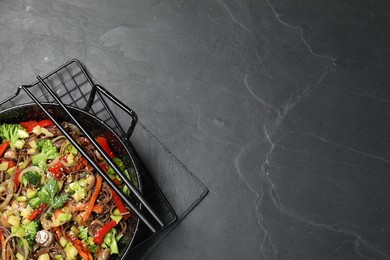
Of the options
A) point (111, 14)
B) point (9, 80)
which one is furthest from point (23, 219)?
point (111, 14)

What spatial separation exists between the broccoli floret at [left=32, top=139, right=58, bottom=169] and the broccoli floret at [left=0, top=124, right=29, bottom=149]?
92 mm

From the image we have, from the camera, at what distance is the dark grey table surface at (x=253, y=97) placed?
2.80 metres

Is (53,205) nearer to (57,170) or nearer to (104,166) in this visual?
(57,170)

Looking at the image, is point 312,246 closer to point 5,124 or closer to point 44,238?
point 44,238

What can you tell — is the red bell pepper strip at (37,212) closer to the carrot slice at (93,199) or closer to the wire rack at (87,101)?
the carrot slice at (93,199)

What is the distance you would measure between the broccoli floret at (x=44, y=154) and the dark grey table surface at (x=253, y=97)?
0.69 metres

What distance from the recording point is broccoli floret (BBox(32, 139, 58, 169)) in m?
2.39

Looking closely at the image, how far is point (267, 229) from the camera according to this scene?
2.80 metres

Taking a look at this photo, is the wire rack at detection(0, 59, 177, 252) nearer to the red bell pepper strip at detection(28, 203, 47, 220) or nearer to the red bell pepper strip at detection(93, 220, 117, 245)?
the red bell pepper strip at detection(93, 220, 117, 245)

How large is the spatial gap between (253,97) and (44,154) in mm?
1336

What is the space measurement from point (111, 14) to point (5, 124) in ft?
3.64

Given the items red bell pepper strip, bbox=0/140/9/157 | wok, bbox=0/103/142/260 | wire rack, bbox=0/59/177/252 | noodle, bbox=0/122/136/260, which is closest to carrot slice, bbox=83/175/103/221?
noodle, bbox=0/122/136/260

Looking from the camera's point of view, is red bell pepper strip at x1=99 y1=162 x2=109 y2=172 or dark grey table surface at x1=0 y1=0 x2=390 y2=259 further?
dark grey table surface at x1=0 y1=0 x2=390 y2=259

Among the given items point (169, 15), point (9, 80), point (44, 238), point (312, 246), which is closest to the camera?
point (44, 238)
